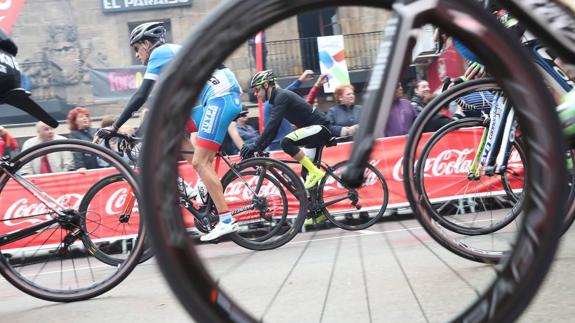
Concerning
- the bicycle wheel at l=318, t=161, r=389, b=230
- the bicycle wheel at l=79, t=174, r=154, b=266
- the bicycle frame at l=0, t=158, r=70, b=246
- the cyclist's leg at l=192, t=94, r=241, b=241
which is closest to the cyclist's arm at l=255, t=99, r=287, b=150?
the bicycle wheel at l=318, t=161, r=389, b=230

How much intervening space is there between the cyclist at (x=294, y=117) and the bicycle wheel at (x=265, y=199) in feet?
2.32

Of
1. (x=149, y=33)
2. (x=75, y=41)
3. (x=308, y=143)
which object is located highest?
(x=75, y=41)

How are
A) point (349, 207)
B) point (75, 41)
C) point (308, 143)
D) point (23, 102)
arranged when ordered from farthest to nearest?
point (75, 41) < point (308, 143) < point (349, 207) < point (23, 102)

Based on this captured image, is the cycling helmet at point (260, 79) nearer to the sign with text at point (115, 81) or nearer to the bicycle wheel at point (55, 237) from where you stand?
the bicycle wheel at point (55, 237)

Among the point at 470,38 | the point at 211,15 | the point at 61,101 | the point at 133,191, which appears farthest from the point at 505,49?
the point at 61,101

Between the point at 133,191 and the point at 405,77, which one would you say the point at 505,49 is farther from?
the point at 133,191

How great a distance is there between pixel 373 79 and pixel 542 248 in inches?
17.4

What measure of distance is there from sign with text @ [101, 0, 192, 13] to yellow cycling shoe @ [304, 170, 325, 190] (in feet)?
43.5

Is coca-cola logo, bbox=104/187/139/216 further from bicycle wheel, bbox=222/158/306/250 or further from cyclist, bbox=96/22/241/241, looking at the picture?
bicycle wheel, bbox=222/158/306/250

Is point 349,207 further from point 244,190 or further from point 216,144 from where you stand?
point 216,144

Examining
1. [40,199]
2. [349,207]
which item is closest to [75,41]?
[349,207]

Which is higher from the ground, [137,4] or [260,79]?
[137,4]

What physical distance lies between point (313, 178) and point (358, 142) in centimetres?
523

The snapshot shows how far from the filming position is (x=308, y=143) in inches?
248
